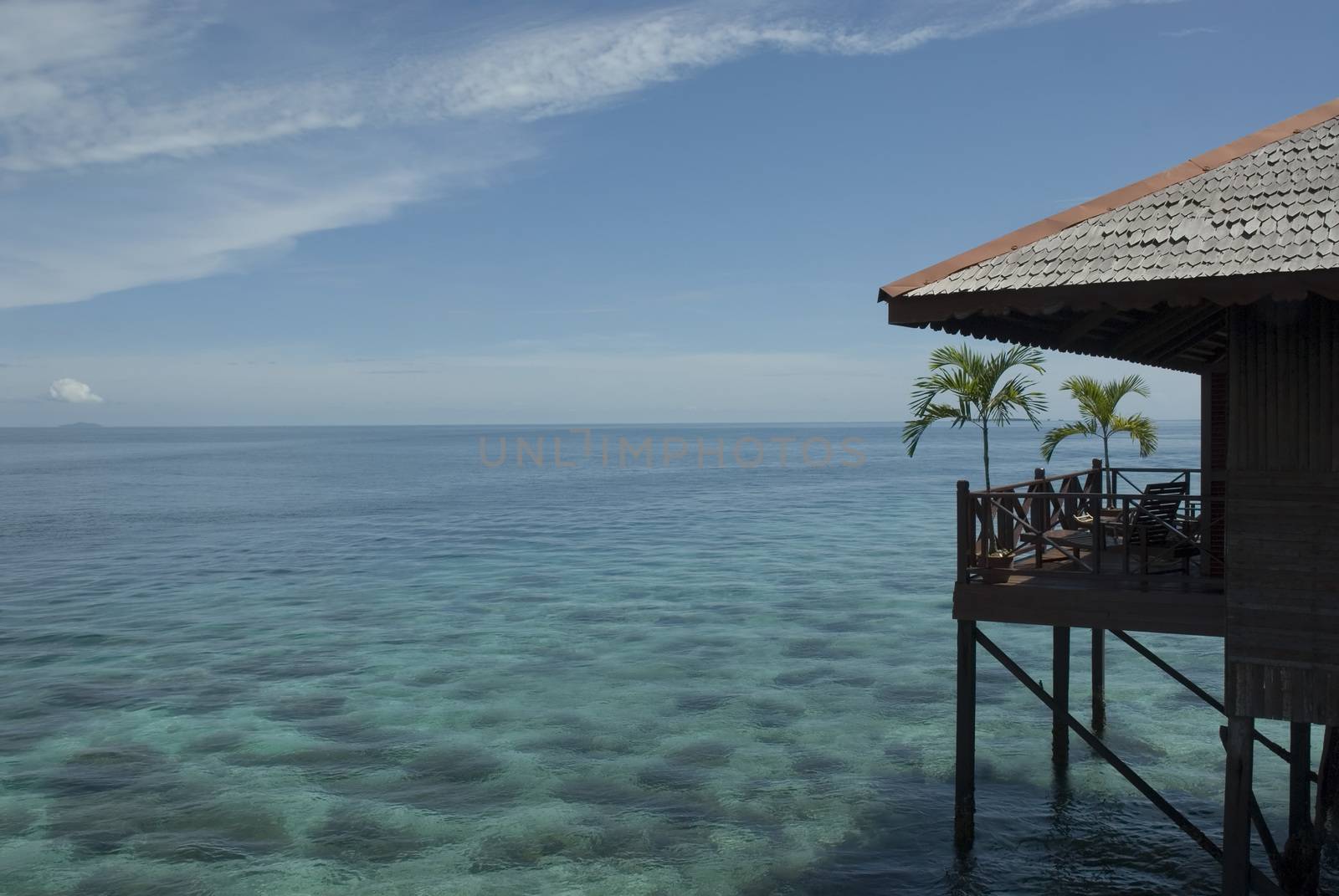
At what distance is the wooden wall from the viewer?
28.3ft

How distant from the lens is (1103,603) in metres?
10.3

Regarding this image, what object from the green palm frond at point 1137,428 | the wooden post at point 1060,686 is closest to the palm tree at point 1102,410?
the green palm frond at point 1137,428

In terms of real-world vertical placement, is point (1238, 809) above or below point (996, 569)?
below

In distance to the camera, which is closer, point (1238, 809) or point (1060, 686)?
point (1238, 809)

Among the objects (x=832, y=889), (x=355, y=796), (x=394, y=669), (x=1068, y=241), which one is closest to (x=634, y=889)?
(x=832, y=889)

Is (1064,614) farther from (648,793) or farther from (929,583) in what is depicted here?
(929,583)

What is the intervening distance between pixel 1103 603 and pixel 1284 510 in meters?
2.00

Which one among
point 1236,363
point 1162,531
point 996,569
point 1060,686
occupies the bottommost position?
point 1060,686

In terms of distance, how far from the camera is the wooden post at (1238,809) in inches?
360

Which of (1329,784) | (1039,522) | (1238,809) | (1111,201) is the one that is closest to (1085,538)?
(1039,522)

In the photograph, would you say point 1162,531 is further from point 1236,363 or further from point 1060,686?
point 1236,363

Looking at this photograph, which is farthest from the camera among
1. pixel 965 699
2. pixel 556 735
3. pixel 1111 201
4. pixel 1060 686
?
pixel 556 735

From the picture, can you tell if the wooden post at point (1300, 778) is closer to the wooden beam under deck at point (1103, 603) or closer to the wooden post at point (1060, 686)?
the wooden beam under deck at point (1103, 603)

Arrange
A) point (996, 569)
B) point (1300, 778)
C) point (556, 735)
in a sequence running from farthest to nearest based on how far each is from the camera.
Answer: point (556, 735)
point (1300, 778)
point (996, 569)
